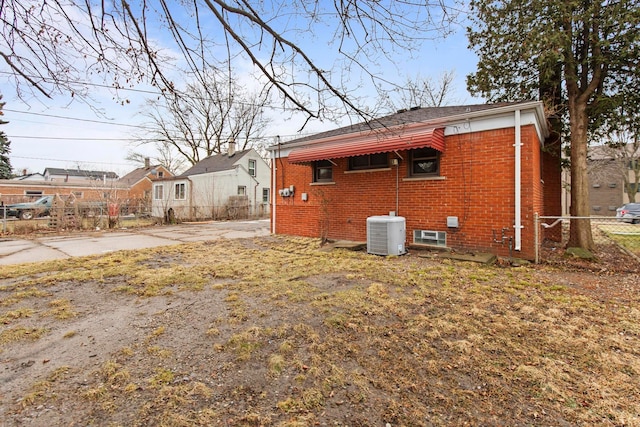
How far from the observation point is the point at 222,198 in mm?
23688

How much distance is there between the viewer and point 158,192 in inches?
1070

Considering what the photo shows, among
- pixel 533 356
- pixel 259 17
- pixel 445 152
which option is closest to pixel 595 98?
pixel 445 152

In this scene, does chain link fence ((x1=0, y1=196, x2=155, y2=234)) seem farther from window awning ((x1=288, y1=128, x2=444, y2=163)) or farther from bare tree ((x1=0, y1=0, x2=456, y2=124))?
bare tree ((x1=0, y1=0, x2=456, y2=124))

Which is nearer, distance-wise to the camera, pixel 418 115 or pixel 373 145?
pixel 373 145

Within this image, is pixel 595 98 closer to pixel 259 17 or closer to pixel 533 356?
pixel 533 356

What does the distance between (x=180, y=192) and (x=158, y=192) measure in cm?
378

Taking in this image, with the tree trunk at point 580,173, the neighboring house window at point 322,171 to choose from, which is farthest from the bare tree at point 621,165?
the neighboring house window at point 322,171

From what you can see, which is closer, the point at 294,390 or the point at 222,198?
the point at 294,390

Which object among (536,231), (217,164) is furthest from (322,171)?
(217,164)

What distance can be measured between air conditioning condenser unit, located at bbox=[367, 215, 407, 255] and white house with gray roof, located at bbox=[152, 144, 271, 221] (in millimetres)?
17152

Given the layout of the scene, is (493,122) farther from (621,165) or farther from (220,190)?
(621,165)

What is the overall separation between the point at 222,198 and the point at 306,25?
21.8 metres

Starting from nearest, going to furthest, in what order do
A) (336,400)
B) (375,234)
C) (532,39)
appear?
(336,400), (532,39), (375,234)

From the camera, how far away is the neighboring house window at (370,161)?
8.62 m
